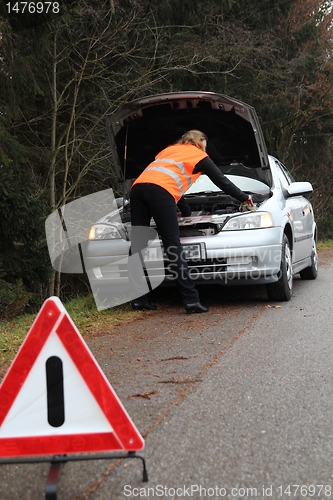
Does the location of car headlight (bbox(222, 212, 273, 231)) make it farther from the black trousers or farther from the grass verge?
the grass verge

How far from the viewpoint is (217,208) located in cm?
757

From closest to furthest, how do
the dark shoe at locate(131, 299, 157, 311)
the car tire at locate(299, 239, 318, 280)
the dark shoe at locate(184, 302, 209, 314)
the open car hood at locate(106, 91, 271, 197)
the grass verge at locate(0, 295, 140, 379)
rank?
the grass verge at locate(0, 295, 140, 379), the dark shoe at locate(184, 302, 209, 314), the dark shoe at locate(131, 299, 157, 311), the open car hood at locate(106, 91, 271, 197), the car tire at locate(299, 239, 318, 280)

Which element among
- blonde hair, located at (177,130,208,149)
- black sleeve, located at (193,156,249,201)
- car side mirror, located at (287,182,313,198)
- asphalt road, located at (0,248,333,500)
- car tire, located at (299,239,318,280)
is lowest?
car tire, located at (299,239,318,280)

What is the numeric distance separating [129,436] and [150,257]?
4305 mm

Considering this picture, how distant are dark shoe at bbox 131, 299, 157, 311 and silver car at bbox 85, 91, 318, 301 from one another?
0.33m

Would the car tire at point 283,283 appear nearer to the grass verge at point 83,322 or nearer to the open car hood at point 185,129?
the open car hood at point 185,129

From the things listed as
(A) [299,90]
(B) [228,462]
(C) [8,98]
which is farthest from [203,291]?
(A) [299,90]

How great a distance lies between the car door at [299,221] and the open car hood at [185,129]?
22.3 inches

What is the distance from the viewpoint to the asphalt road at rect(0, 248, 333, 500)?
254 centimetres

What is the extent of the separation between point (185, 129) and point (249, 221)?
67.2 inches

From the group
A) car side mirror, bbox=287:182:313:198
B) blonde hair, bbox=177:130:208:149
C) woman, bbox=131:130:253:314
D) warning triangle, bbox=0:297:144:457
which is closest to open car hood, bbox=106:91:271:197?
car side mirror, bbox=287:182:313:198

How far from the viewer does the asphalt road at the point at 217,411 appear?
8.34 ft

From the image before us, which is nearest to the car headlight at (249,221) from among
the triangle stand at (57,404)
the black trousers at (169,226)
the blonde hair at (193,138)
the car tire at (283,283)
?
the car tire at (283,283)

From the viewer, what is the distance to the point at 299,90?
18641mm
